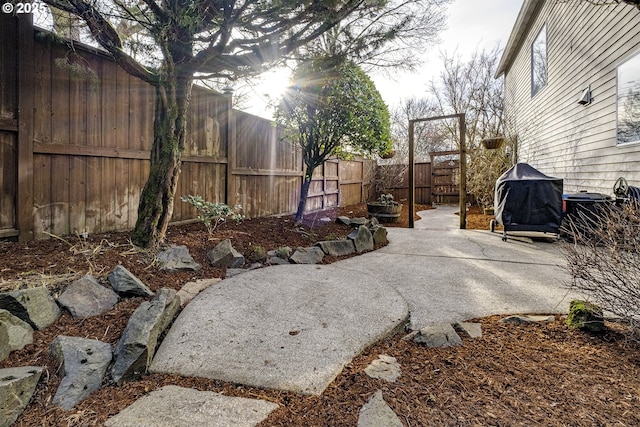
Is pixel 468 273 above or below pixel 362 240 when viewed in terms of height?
below

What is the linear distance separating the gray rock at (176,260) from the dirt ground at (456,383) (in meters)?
0.59

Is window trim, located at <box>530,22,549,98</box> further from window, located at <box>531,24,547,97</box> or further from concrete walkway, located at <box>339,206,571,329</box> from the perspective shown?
concrete walkway, located at <box>339,206,571,329</box>

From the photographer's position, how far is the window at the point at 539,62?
7.77 m

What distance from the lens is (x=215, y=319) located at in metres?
2.08

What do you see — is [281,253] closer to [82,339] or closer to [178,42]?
[82,339]

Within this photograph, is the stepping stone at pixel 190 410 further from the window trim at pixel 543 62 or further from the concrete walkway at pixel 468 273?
the window trim at pixel 543 62

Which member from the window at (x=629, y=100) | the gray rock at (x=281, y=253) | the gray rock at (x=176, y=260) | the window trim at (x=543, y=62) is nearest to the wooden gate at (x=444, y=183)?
the window trim at (x=543, y=62)

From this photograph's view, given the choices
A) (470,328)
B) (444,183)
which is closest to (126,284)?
(470,328)

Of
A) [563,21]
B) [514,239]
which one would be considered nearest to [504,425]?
[514,239]

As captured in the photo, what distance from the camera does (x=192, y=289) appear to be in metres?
2.57

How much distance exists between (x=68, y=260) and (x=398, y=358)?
2588mm

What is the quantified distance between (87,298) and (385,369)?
1929mm

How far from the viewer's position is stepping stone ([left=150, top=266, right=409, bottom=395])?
1615mm

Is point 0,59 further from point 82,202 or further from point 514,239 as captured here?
point 514,239
